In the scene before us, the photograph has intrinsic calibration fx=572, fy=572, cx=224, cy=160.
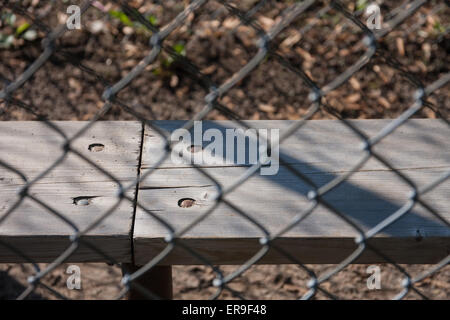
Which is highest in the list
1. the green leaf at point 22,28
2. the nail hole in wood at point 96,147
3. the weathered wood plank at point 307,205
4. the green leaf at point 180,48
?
the green leaf at point 22,28

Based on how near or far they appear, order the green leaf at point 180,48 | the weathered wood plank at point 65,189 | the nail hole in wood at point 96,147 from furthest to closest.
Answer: the green leaf at point 180,48 < the nail hole in wood at point 96,147 < the weathered wood plank at point 65,189

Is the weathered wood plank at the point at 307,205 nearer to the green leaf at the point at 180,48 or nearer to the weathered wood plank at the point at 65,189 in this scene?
the weathered wood plank at the point at 65,189

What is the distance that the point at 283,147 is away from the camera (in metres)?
1.43

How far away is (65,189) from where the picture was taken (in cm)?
132

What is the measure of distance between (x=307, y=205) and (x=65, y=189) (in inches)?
22.0

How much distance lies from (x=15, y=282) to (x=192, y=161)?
1.31 meters

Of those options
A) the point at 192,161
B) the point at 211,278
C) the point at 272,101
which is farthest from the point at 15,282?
the point at 272,101

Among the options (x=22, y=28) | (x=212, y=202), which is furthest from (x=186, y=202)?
(x=22, y=28)

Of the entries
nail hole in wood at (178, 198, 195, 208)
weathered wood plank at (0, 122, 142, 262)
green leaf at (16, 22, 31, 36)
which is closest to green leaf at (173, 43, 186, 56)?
green leaf at (16, 22, 31, 36)

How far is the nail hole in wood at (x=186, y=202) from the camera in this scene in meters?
1.31

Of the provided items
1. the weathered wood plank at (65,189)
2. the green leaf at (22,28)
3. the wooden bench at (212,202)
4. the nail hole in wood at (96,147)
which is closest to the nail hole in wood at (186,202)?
the wooden bench at (212,202)

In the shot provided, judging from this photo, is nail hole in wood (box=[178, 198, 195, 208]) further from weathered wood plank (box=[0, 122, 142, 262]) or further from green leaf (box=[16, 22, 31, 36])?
green leaf (box=[16, 22, 31, 36])

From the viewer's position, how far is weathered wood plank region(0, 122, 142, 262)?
1.25 m
